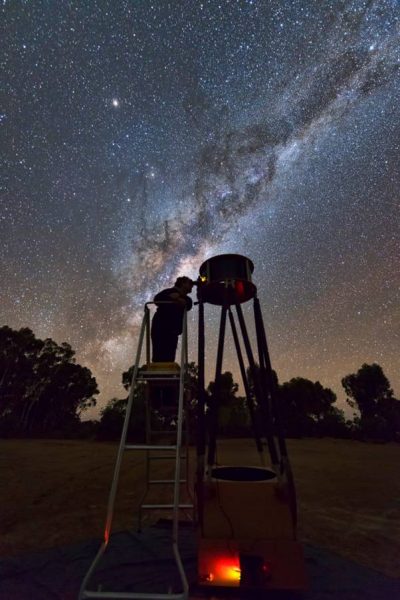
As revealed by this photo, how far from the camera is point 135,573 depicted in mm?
3898

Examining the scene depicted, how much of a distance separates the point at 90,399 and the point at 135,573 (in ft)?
161

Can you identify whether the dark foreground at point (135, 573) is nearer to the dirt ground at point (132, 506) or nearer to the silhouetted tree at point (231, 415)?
the dirt ground at point (132, 506)

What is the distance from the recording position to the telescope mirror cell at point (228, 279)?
15.4 feet

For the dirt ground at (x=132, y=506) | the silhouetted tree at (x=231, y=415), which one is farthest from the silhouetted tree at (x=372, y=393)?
the dirt ground at (x=132, y=506)

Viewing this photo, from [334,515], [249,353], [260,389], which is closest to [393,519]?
[334,515]

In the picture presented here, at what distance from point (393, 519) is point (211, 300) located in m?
5.98

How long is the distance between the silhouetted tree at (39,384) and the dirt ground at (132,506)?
2774cm

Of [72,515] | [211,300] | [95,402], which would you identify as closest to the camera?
[211,300]

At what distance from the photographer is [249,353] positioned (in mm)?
4637

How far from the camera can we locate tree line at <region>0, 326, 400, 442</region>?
34.1m

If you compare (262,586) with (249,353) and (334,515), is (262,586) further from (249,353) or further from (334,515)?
(334,515)

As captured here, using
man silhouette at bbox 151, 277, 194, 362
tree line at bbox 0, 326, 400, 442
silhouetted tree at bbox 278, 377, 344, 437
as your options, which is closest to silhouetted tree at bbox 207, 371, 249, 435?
tree line at bbox 0, 326, 400, 442

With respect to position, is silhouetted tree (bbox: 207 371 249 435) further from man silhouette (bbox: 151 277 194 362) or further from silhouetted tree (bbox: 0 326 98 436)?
man silhouette (bbox: 151 277 194 362)

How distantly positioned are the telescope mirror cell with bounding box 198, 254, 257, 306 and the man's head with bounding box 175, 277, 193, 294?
0.33 meters
